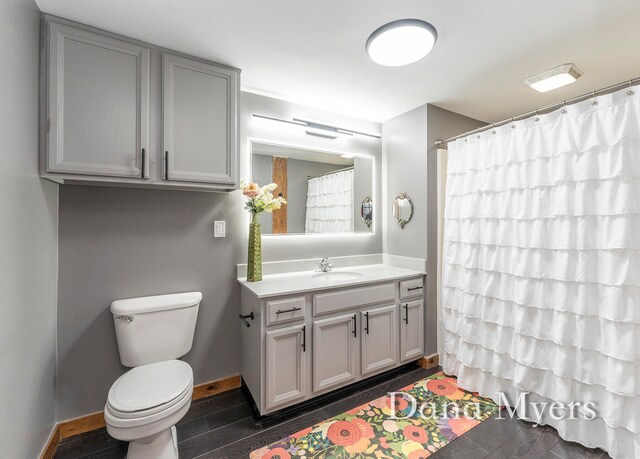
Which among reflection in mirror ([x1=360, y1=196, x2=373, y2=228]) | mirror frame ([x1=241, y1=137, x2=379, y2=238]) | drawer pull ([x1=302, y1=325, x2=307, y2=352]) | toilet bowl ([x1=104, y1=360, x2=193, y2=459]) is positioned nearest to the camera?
toilet bowl ([x1=104, y1=360, x2=193, y2=459])

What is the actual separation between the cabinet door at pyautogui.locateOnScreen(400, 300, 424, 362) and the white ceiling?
183 cm

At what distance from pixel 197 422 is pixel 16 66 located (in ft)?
6.98

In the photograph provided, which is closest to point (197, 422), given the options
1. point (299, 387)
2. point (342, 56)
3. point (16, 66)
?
point (299, 387)

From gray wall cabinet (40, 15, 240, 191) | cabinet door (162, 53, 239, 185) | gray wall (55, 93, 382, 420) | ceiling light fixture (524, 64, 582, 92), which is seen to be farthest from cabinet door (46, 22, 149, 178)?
ceiling light fixture (524, 64, 582, 92)

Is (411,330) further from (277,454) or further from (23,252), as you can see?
(23,252)

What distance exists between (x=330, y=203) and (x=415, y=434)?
6.18ft

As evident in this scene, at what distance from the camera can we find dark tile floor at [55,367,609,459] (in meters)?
1.55

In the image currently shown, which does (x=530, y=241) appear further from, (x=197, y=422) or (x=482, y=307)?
(x=197, y=422)

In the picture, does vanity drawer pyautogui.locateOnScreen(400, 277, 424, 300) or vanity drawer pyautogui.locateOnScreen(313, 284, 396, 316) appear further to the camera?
vanity drawer pyautogui.locateOnScreen(400, 277, 424, 300)

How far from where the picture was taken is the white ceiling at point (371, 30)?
4.59ft

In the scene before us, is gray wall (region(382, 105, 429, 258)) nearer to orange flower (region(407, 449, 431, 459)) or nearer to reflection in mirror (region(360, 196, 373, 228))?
reflection in mirror (region(360, 196, 373, 228))

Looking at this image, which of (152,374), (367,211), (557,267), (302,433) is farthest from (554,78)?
(152,374)

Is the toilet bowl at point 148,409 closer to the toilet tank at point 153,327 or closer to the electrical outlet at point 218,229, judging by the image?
the toilet tank at point 153,327

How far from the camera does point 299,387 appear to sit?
6.07 ft
